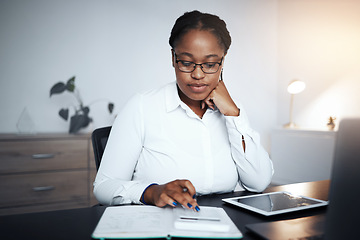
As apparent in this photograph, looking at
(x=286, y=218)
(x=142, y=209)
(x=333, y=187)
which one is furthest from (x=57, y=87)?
(x=333, y=187)

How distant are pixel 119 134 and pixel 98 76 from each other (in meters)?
2.36

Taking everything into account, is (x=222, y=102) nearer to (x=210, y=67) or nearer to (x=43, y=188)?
(x=210, y=67)

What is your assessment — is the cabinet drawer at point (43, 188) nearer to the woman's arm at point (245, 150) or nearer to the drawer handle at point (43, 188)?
the drawer handle at point (43, 188)

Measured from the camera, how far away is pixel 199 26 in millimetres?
1175

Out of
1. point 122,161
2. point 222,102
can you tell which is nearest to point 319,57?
point 222,102

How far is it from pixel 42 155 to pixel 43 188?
0.28 metres

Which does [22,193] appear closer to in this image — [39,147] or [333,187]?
[39,147]

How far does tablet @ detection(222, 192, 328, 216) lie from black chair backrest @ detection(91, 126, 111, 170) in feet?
1.90

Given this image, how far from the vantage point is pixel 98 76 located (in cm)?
337

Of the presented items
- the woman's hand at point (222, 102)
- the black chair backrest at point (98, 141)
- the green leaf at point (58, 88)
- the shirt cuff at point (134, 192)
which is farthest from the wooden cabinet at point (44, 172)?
the shirt cuff at point (134, 192)

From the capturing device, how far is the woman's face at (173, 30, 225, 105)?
1160mm

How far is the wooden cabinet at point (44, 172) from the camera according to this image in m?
2.51

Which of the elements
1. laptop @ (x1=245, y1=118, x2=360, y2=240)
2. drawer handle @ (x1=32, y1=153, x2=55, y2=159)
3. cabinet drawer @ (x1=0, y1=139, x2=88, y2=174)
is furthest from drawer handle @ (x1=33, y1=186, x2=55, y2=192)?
laptop @ (x1=245, y1=118, x2=360, y2=240)

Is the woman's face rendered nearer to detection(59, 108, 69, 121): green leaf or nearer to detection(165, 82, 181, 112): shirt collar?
detection(165, 82, 181, 112): shirt collar
